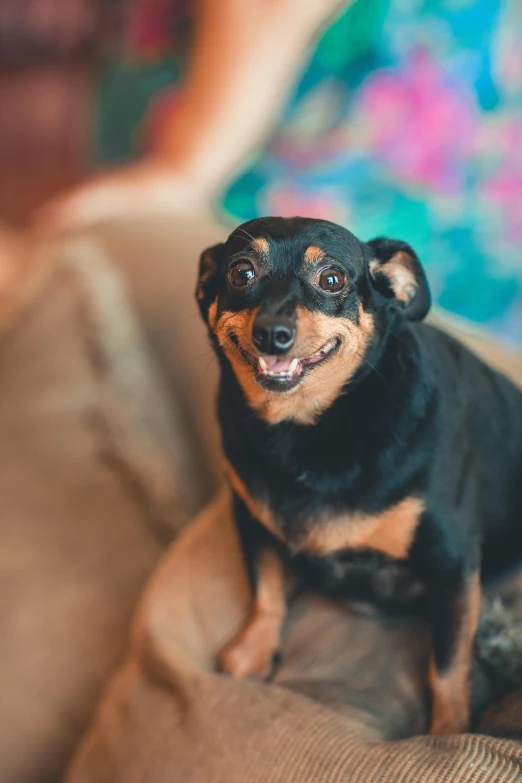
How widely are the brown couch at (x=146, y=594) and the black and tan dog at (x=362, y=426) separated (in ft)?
0.40

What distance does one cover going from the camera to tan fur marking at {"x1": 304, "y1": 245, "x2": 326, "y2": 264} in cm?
73

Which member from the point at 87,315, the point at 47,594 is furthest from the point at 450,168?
the point at 47,594

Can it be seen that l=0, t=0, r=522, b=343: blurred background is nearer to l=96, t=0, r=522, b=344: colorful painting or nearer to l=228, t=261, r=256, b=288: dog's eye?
l=96, t=0, r=522, b=344: colorful painting

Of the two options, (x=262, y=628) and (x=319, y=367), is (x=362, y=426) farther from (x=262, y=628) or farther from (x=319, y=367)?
(x=262, y=628)

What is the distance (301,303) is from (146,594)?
532 millimetres

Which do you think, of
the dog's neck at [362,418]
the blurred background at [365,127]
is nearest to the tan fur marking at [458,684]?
the dog's neck at [362,418]

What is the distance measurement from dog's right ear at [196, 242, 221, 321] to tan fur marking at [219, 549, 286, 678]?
350 millimetres

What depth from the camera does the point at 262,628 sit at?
1.00 metres

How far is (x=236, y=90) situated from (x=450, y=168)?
2.32 ft

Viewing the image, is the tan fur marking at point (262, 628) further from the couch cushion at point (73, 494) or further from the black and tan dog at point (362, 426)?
the couch cushion at point (73, 494)

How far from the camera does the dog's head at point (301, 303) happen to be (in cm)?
73

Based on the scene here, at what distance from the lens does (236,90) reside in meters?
2.02

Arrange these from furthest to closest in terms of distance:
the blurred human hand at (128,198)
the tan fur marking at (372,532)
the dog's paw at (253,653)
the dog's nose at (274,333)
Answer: the blurred human hand at (128,198) → the dog's paw at (253,653) → the tan fur marking at (372,532) → the dog's nose at (274,333)

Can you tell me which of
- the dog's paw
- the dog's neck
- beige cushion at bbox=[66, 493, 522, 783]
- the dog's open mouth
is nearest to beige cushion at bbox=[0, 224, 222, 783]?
beige cushion at bbox=[66, 493, 522, 783]
